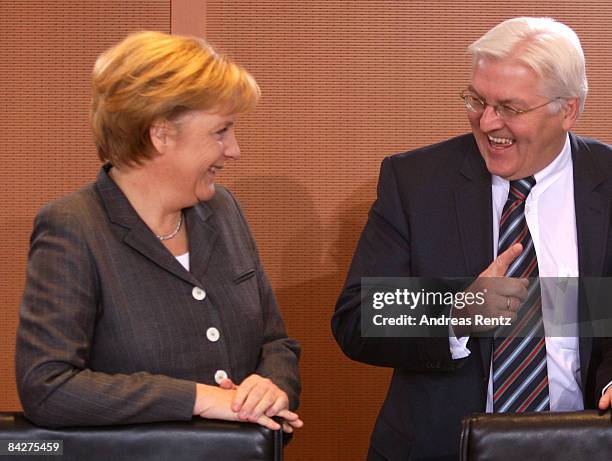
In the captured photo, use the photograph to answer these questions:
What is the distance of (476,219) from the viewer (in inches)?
85.2

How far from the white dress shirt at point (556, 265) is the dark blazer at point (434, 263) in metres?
0.02

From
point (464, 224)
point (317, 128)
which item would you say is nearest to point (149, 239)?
point (464, 224)

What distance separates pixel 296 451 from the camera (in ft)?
9.97

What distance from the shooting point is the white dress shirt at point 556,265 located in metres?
2.11

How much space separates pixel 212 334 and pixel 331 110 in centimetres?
128

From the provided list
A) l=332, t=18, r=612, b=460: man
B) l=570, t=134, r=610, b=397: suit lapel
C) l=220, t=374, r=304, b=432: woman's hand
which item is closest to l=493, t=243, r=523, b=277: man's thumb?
l=332, t=18, r=612, b=460: man

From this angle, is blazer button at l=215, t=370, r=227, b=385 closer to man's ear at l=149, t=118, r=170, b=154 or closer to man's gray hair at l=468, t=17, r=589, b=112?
man's ear at l=149, t=118, r=170, b=154

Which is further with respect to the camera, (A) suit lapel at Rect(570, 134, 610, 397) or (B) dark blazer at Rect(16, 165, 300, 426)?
(A) suit lapel at Rect(570, 134, 610, 397)

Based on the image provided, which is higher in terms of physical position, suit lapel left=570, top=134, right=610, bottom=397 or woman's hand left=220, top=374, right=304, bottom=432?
suit lapel left=570, top=134, right=610, bottom=397

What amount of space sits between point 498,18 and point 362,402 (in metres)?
1.27

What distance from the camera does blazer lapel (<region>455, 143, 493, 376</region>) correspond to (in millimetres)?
2137

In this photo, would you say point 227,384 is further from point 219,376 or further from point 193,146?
point 193,146

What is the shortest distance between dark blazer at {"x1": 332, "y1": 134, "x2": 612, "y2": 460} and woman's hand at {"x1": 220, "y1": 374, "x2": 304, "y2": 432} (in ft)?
1.28

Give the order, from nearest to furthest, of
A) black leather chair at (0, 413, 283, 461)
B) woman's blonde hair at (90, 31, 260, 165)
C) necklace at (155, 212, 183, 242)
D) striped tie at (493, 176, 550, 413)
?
black leather chair at (0, 413, 283, 461), woman's blonde hair at (90, 31, 260, 165), necklace at (155, 212, 183, 242), striped tie at (493, 176, 550, 413)
